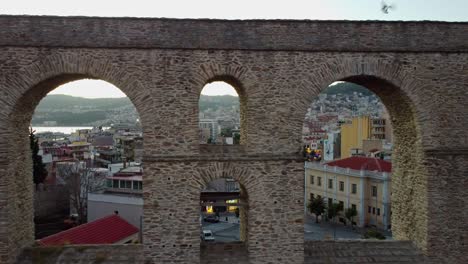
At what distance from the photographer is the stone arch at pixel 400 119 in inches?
452

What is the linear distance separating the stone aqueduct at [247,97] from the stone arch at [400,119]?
41mm

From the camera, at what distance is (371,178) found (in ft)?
102

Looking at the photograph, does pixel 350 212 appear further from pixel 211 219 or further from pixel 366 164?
pixel 211 219

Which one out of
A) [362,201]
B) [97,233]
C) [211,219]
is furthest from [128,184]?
[362,201]

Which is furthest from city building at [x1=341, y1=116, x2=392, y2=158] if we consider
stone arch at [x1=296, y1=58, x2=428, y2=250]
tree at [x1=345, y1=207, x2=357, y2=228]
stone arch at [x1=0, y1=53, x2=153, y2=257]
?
stone arch at [x1=0, y1=53, x2=153, y2=257]

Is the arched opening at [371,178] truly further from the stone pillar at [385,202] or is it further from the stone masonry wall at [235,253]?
the stone masonry wall at [235,253]

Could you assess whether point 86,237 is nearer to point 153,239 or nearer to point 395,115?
point 153,239

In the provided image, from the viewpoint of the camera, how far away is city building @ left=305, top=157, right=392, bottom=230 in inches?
1216

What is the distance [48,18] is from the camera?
10.8 meters

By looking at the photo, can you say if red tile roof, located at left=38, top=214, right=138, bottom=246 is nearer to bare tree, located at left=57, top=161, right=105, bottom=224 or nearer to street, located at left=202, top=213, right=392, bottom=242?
street, located at left=202, top=213, right=392, bottom=242

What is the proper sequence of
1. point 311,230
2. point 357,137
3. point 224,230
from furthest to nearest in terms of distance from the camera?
point 357,137 < point 224,230 < point 311,230

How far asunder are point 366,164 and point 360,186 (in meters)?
1.65

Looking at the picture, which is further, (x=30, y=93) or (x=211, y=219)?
(x=211, y=219)

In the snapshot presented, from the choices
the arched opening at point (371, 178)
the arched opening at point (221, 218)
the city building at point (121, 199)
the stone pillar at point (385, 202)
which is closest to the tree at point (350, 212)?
the arched opening at point (371, 178)
